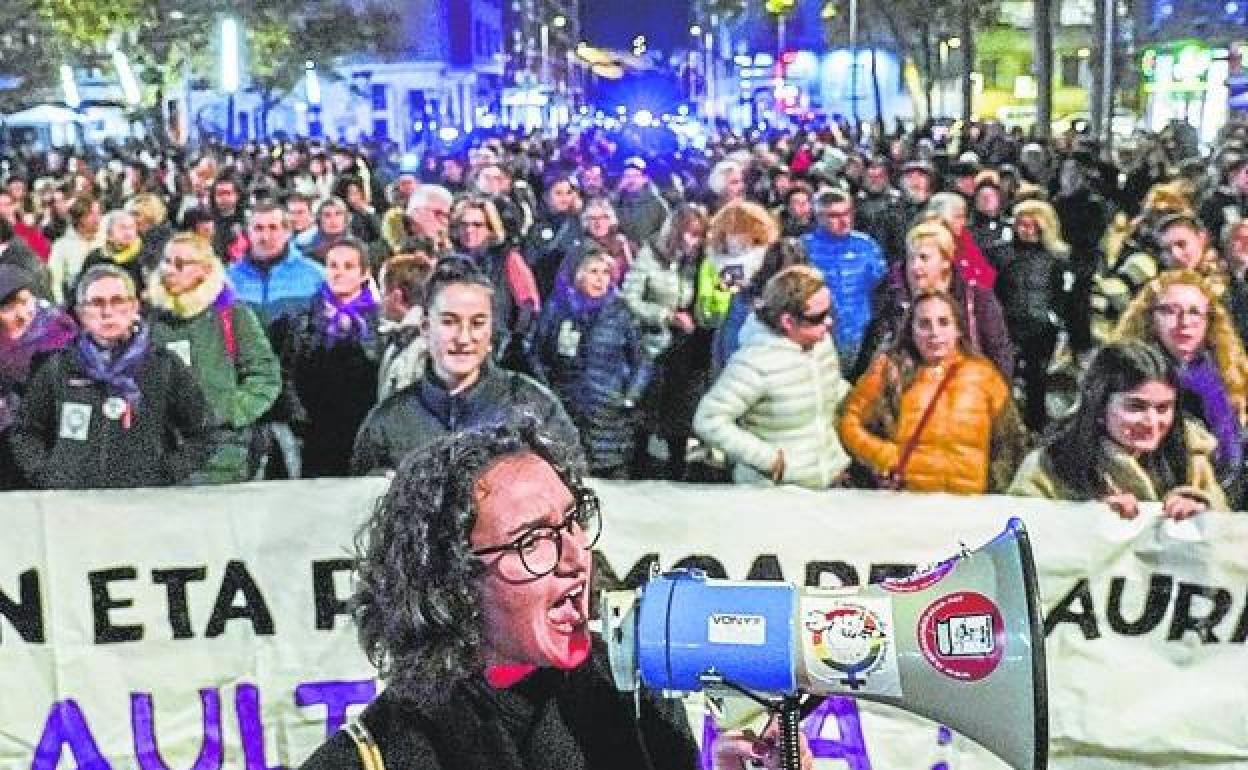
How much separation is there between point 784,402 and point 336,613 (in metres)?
1.77

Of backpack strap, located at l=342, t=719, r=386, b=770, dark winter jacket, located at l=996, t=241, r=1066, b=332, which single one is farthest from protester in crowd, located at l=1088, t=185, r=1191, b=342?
backpack strap, located at l=342, t=719, r=386, b=770

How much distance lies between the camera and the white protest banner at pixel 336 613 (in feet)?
14.0

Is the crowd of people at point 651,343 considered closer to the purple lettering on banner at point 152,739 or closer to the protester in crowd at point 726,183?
the protester in crowd at point 726,183

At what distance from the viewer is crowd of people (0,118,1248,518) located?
5.00m

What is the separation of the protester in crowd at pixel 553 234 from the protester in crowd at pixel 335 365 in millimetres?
1831

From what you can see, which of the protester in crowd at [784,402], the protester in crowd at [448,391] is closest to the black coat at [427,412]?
the protester in crowd at [448,391]

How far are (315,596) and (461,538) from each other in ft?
7.51

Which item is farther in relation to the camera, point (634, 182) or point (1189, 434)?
point (634, 182)

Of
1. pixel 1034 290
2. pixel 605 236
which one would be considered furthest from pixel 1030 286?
pixel 605 236

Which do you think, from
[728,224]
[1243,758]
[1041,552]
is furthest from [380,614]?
[728,224]

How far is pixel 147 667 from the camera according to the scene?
4281 millimetres

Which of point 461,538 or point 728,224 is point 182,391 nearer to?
point 728,224

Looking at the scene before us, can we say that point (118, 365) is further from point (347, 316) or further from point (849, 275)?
point (849, 275)

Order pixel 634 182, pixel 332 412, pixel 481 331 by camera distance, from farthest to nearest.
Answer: pixel 634 182 → pixel 332 412 → pixel 481 331
